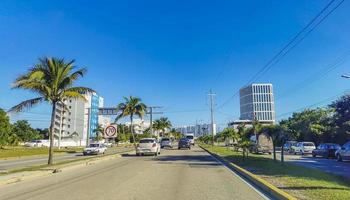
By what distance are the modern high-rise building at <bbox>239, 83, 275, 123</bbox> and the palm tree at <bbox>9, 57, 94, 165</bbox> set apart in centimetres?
9611

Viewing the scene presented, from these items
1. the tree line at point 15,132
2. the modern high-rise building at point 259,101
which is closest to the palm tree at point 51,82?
the tree line at point 15,132

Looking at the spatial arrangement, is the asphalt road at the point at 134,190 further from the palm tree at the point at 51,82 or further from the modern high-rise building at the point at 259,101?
the modern high-rise building at the point at 259,101

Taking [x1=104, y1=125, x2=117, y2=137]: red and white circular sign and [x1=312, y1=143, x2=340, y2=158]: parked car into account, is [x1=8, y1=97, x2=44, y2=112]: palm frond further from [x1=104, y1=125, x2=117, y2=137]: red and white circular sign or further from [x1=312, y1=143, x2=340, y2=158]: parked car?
[x1=312, y1=143, x2=340, y2=158]: parked car

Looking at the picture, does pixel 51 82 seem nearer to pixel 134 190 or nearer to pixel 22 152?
pixel 134 190

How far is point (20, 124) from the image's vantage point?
111250 mm

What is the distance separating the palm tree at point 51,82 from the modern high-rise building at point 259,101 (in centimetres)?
9611

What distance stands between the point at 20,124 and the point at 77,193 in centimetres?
10728

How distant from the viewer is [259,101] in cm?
12594

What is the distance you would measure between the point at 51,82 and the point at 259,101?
10820cm

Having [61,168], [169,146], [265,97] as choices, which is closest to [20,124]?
[169,146]

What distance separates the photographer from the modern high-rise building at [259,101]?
122 meters

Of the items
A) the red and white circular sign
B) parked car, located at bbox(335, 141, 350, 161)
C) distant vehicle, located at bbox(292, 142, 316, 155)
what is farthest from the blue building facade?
parked car, located at bbox(335, 141, 350, 161)

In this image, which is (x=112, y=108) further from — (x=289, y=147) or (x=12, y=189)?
(x=12, y=189)

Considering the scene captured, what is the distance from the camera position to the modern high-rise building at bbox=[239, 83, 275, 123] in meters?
122
